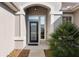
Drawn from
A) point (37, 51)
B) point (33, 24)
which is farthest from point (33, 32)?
point (37, 51)

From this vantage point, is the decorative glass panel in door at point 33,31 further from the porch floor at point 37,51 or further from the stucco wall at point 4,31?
the stucco wall at point 4,31

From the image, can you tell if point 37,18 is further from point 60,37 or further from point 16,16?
point 60,37

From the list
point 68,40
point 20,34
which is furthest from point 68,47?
point 20,34

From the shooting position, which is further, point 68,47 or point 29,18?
point 29,18

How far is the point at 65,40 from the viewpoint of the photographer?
5.74 m

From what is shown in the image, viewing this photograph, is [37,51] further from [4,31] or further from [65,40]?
[65,40]

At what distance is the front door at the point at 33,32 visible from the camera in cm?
1731

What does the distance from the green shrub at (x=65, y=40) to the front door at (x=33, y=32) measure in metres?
11.3

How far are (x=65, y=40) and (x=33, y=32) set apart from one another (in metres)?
11.8

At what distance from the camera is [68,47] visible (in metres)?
5.58

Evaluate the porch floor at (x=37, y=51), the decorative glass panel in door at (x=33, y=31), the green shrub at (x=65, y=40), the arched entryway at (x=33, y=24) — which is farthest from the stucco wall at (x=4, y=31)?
the decorative glass panel in door at (x=33, y=31)

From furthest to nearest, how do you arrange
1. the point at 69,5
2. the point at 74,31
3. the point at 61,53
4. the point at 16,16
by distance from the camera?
1. the point at 69,5
2. the point at 16,16
3. the point at 74,31
4. the point at 61,53

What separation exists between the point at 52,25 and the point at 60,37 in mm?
8861

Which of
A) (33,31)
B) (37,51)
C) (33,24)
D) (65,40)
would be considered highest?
(33,24)
